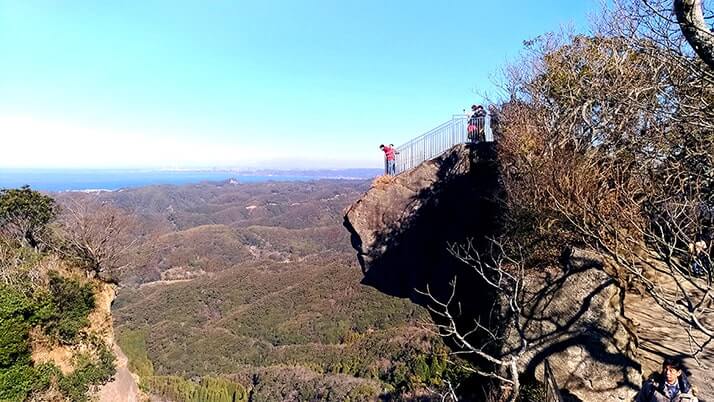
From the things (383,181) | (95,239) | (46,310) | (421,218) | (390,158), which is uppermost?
(390,158)

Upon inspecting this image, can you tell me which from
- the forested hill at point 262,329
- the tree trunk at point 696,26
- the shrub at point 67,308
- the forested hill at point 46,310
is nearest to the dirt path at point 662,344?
the tree trunk at point 696,26

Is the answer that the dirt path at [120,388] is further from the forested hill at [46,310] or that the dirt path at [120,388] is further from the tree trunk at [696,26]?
the tree trunk at [696,26]

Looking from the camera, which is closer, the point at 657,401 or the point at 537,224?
the point at 657,401

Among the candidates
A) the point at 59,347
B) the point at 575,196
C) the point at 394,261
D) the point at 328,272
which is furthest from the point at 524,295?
the point at 328,272

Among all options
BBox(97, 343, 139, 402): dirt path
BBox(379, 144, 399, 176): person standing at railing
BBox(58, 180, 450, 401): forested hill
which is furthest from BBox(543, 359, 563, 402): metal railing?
BBox(58, 180, 450, 401): forested hill

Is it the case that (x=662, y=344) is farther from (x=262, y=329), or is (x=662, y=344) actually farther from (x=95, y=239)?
(x=262, y=329)

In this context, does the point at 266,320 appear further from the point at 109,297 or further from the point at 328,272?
the point at 109,297

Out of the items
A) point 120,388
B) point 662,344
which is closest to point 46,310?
point 120,388

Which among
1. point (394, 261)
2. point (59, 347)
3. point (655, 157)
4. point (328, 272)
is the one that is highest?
point (655, 157)
